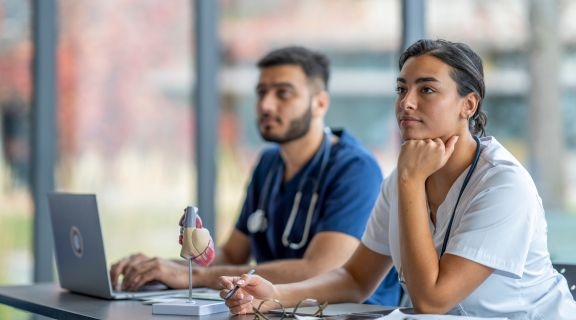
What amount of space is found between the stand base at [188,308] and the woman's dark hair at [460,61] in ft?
2.49

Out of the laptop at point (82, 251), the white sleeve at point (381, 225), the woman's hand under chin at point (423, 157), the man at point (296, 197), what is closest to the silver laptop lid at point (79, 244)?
the laptop at point (82, 251)

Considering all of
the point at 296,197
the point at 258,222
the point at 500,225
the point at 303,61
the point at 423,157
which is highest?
the point at 303,61

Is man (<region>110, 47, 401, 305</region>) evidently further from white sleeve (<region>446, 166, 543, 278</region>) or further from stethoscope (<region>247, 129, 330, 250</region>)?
white sleeve (<region>446, 166, 543, 278</region>)

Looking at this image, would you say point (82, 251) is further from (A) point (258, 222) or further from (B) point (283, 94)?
(B) point (283, 94)

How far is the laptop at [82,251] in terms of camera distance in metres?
2.73

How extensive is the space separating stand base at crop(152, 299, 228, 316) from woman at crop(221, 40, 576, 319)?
0.21 feet

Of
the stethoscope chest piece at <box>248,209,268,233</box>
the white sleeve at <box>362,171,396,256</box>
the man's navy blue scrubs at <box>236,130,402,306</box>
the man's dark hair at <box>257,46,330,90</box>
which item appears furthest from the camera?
the man's dark hair at <box>257,46,330,90</box>

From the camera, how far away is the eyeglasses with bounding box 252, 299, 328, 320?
88.9 inches

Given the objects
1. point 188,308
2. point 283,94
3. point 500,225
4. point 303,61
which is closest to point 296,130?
point 283,94

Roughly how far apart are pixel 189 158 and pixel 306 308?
122 inches

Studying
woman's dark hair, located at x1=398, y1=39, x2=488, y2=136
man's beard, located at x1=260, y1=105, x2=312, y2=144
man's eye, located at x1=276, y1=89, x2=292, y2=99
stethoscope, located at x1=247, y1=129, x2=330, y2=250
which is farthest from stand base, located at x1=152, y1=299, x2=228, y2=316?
man's eye, located at x1=276, y1=89, x2=292, y2=99

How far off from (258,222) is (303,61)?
0.60 metres

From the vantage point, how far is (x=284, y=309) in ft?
7.68

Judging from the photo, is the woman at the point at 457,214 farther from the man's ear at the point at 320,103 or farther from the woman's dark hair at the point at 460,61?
the man's ear at the point at 320,103
